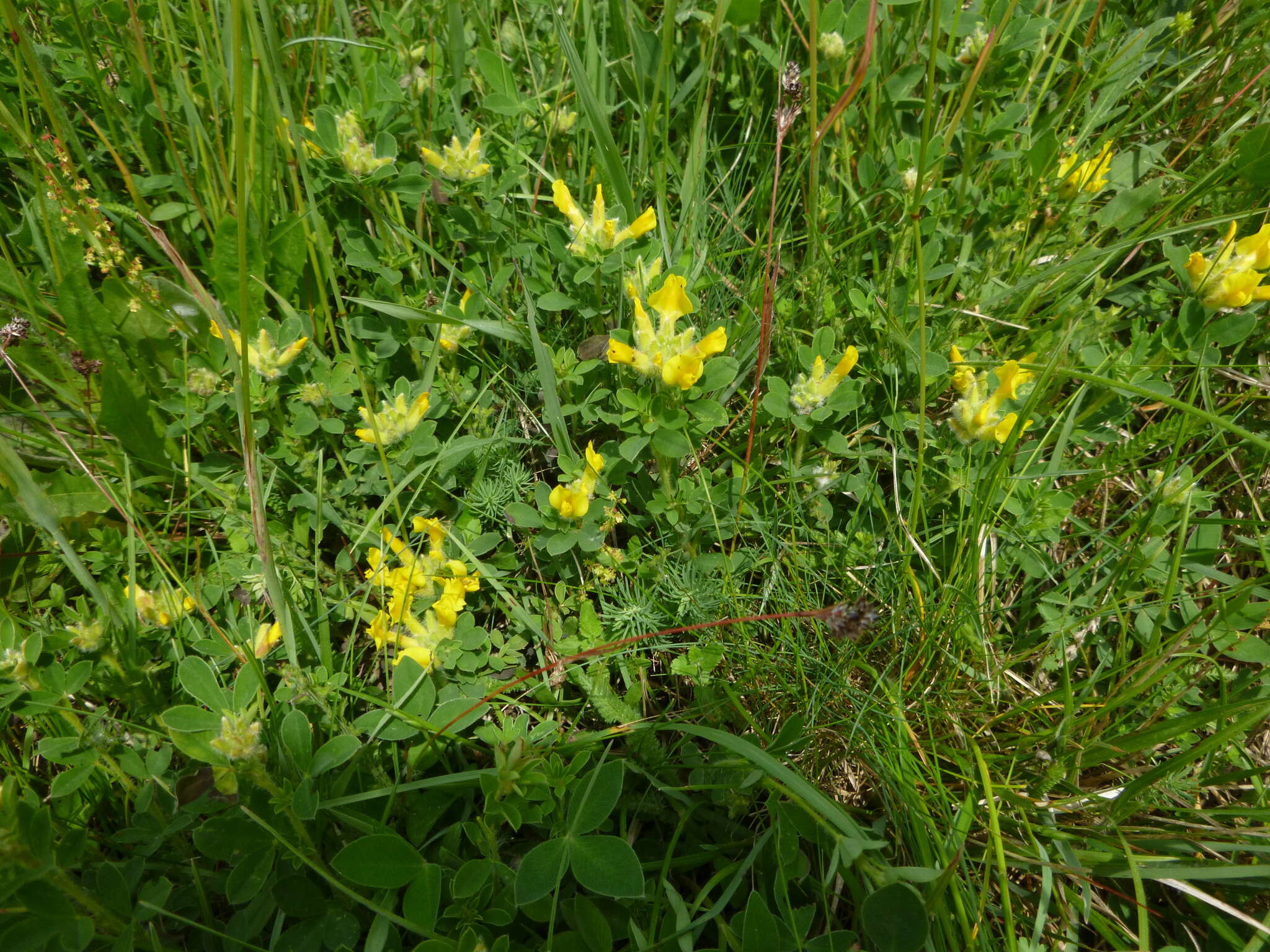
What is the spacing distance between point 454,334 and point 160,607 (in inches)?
40.7

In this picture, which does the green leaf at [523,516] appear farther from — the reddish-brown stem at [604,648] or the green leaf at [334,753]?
the green leaf at [334,753]

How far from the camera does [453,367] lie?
226 cm

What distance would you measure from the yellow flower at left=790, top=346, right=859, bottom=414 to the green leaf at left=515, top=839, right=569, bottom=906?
1181 mm

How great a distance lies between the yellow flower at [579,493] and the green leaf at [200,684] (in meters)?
0.84

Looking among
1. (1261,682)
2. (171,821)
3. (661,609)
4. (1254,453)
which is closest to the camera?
(171,821)

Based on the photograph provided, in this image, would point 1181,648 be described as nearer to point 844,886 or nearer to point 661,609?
point 844,886

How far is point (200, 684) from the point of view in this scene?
1649 millimetres

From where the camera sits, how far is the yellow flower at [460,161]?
2.15m

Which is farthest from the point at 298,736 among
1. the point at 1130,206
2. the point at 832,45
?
the point at 1130,206

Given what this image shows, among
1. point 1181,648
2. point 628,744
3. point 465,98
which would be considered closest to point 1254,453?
point 1181,648

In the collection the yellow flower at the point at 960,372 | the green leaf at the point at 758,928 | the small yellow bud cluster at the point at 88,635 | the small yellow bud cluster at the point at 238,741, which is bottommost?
the green leaf at the point at 758,928

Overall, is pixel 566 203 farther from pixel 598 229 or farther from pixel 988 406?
pixel 988 406

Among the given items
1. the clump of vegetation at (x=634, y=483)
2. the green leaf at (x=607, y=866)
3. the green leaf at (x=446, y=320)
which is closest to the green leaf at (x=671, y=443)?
the clump of vegetation at (x=634, y=483)

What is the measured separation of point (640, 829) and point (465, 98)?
8.23 feet
